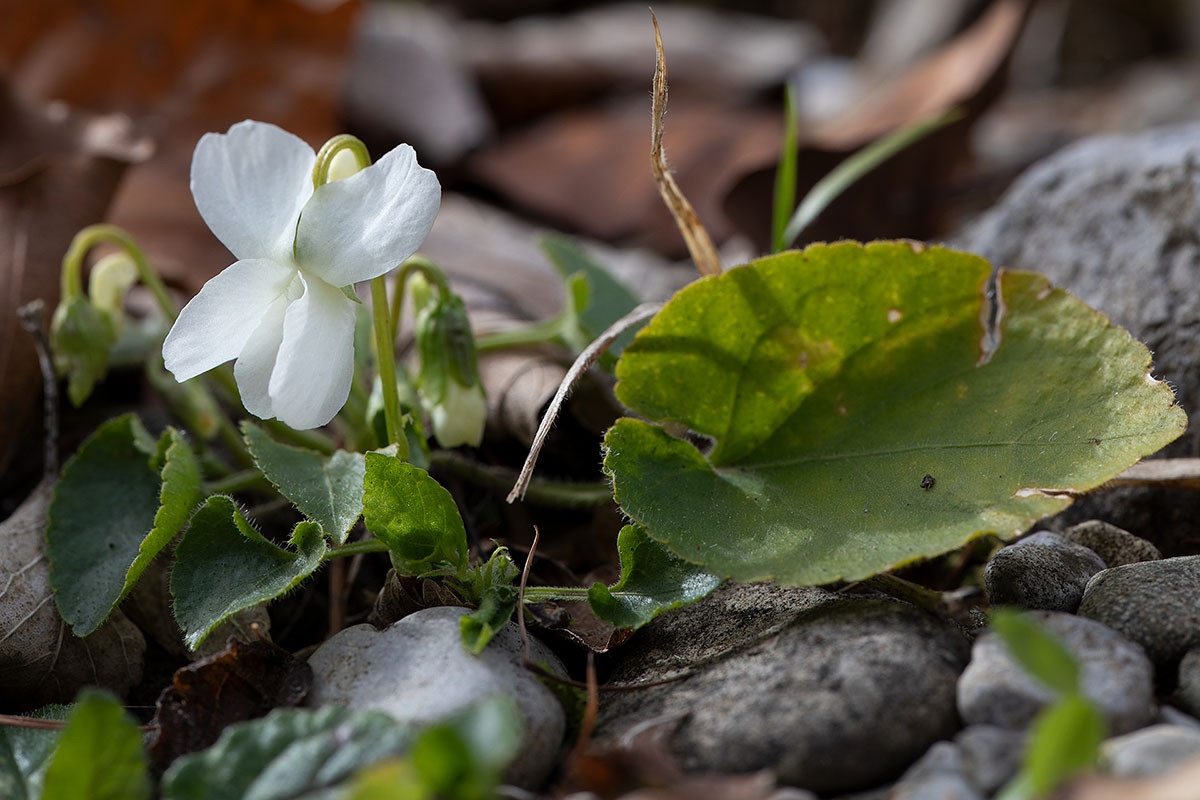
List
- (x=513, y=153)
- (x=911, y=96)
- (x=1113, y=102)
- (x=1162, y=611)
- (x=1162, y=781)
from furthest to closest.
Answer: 1. (x=1113, y=102)
2. (x=513, y=153)
3. (x=911, y=96)
4. (x=1162, y=611)
5. (x=1162, y=781)

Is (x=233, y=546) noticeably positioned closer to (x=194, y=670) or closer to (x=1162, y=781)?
(x=194, y=670)

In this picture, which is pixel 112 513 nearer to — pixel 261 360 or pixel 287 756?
pixel 261 360

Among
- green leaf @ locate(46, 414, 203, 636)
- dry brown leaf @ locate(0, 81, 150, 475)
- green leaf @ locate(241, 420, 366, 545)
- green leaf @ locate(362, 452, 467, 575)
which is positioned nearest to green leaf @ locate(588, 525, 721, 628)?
green leaf @ locate(362, 452, 467, 575)

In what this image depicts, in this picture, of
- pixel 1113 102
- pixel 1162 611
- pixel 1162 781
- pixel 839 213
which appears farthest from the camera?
pixel 1113 102

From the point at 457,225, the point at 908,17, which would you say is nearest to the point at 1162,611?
the point at 457,225

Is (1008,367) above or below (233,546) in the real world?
above

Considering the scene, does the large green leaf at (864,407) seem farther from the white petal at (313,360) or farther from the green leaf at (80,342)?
the green leaf at (80,342)
